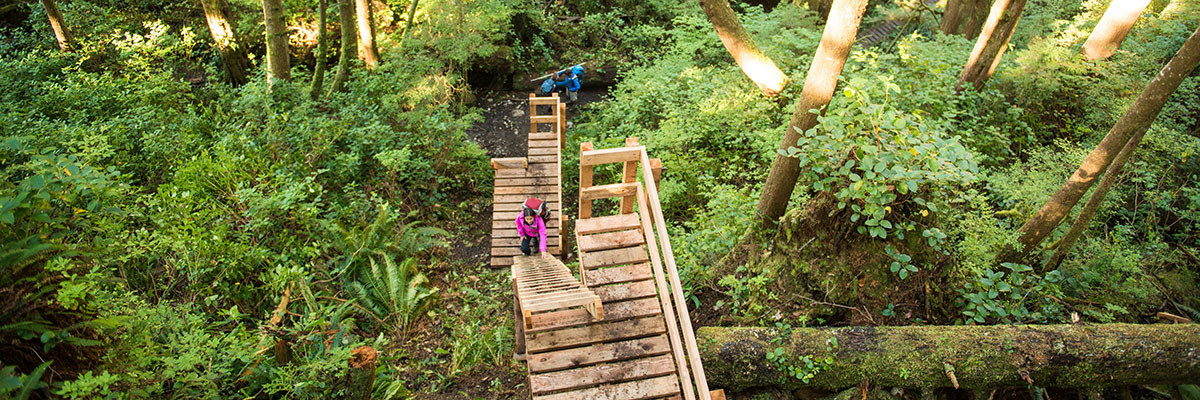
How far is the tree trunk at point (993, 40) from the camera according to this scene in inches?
364

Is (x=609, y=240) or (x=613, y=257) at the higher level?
(x=609, y=240)

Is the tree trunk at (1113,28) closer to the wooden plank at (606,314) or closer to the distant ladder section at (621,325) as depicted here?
the distant ladder section at (621,325)

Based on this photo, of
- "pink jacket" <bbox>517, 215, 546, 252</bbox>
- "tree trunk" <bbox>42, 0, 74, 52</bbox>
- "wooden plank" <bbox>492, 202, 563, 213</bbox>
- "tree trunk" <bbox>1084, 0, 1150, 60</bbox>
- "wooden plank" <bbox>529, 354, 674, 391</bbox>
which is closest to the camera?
"wooden plank" <bbox>529, 354, 674, 391</bbox>

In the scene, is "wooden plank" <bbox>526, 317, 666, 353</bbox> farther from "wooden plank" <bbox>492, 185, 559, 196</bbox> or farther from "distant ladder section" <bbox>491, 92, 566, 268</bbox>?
"wooden plank" <bbox>492, 185, 559, 196</bbox>

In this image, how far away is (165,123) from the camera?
9461mm

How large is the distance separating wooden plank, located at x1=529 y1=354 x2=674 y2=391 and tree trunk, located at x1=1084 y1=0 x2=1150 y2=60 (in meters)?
10.7

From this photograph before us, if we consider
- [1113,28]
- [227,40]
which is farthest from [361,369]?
[1113,28]

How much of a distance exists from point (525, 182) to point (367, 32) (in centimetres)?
640

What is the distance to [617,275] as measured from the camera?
6.12m

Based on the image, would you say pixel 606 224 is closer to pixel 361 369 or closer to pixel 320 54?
pixel 361 369

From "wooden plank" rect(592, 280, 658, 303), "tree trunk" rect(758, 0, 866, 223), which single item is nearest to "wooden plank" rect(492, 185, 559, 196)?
"wooden plank" rect(592, 280, 658, 303)

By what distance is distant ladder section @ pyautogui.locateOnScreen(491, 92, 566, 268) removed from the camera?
980cm

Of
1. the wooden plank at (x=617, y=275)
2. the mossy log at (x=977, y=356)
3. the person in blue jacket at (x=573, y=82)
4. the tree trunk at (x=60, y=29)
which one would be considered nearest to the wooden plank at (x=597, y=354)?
the mossy log at (x=977, y=356)

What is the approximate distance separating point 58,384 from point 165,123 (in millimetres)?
7854
